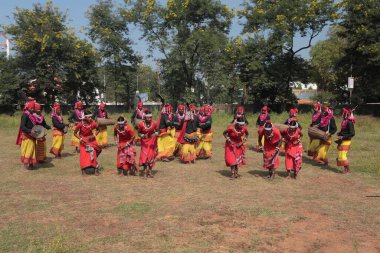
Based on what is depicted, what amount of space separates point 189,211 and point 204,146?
19.4 feet

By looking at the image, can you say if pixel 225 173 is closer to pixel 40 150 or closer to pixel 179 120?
pixel 179 120

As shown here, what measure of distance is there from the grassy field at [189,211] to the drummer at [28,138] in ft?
1.51

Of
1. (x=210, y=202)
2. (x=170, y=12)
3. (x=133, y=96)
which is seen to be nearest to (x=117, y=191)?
(x=210, y=202)

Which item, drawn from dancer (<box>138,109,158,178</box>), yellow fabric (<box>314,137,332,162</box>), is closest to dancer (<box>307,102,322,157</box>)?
yellow fabric (<box>314,137,332,162</box>)

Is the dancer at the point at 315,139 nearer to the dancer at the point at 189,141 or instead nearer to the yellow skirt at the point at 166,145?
the dancer at the point at 189,141

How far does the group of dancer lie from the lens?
989 cm

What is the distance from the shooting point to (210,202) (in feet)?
25.6

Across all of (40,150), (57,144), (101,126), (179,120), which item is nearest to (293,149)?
(179,120)

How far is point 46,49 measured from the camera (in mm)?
31609

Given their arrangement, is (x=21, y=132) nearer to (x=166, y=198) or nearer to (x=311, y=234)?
(x=166, y=198)

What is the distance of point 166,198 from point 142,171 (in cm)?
295

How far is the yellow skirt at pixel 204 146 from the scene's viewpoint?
12.8 metres

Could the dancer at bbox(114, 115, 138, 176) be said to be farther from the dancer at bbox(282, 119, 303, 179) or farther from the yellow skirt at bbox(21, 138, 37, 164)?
the dancer at bbox(282, 119, 303, 179)

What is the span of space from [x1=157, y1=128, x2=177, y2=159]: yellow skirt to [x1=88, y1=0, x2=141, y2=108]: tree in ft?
76.9
